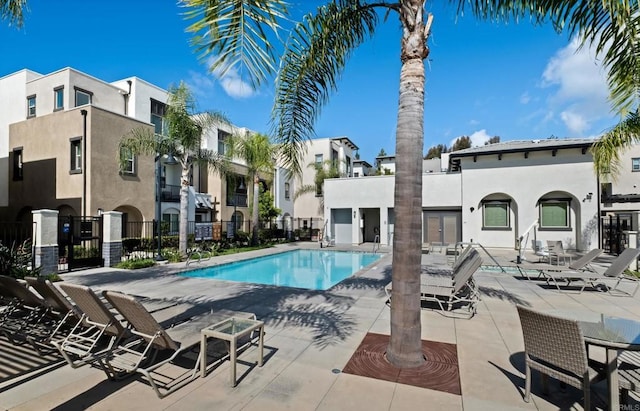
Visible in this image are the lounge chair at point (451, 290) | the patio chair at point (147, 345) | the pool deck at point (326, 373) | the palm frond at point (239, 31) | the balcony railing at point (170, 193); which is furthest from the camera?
the balcony railing at point (170, 193)

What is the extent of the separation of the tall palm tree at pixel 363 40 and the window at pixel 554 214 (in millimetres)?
15450

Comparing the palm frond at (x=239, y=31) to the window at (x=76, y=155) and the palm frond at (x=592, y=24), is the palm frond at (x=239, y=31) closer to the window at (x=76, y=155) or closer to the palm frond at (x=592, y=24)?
the palm frond at (x=592, y=24)

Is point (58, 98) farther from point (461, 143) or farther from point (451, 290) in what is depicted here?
point (461, 143)

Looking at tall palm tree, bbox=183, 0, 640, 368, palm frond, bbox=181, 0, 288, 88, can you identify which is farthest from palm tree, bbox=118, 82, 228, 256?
palm frond, bbox=181, 0, 288, 88

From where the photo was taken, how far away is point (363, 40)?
560cm

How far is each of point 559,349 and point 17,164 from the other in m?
26.4

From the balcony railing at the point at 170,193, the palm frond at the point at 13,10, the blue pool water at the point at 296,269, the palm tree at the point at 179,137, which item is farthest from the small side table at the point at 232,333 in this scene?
the balcony railing at the point at 170,193

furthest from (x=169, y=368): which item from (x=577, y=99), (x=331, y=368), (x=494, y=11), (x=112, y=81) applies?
(x=112, y=81)

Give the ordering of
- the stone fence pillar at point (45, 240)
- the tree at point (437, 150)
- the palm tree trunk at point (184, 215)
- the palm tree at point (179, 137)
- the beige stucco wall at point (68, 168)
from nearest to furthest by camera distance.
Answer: the stone fence pillar at point (45, 240) → the palm tree at point (179, 137) → the palm tree trunk at point (184, 215) → the beige stucco wall at point (68, 168) → the tree at point (437, 150)

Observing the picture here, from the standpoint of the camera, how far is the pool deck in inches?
125

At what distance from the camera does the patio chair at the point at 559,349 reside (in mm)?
2729

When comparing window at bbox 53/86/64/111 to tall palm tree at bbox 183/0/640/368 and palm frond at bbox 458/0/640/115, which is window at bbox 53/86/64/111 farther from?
palm frond at bbox 458/0/640/115

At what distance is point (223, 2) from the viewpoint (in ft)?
9.70

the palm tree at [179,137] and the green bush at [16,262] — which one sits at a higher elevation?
the palm tree at [179,137]
